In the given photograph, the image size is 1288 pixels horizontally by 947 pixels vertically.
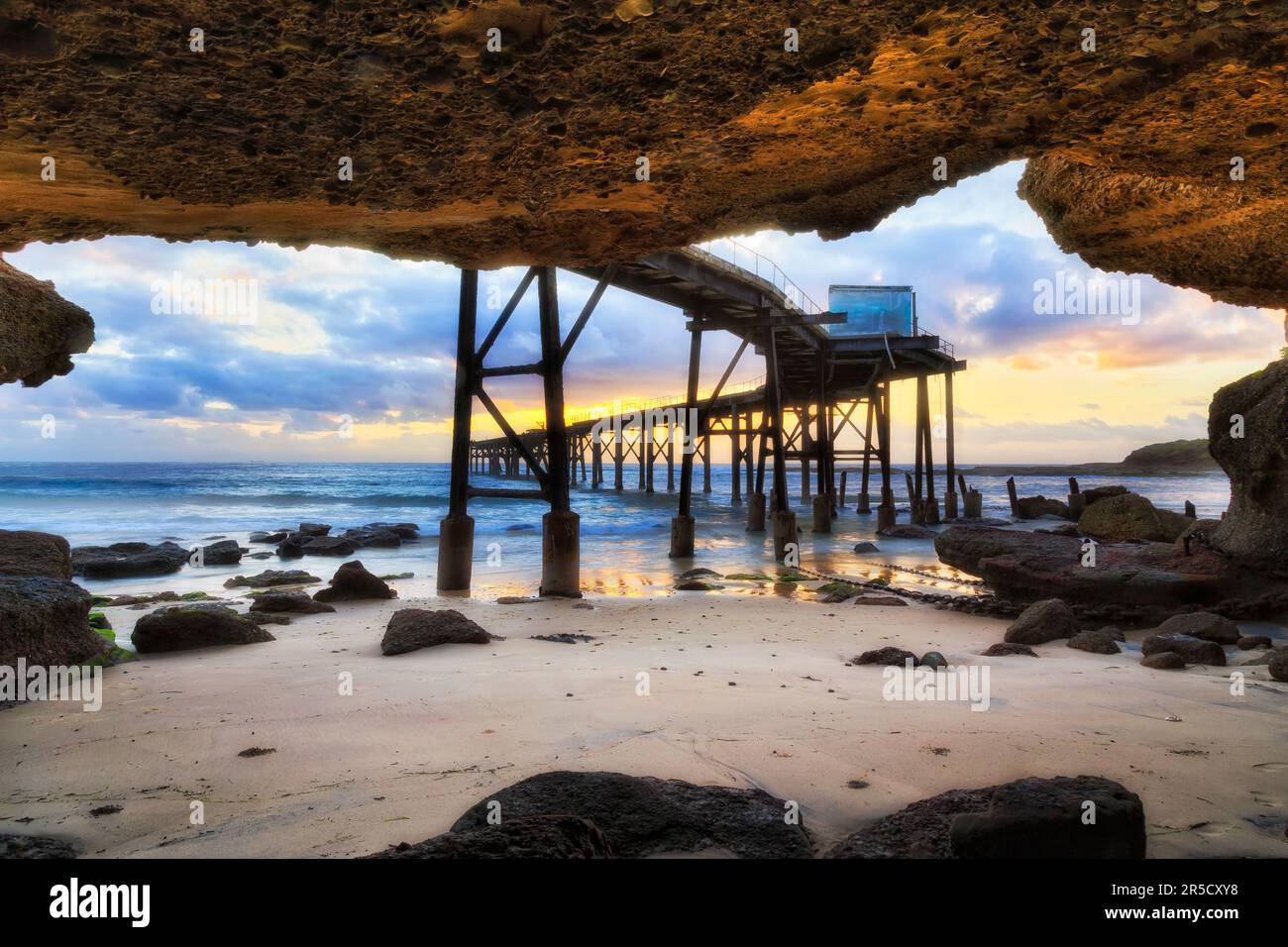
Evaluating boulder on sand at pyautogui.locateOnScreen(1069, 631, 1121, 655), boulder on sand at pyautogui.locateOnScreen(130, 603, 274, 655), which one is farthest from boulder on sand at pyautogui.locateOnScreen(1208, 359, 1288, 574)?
boulder on sand at pyautogui.locateOnScreen(130, 603, 274, 655)

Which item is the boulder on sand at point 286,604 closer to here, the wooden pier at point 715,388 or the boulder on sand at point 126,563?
the wooden pier at point 715,388

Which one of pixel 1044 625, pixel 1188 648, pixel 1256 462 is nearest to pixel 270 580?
pixel 1044 625

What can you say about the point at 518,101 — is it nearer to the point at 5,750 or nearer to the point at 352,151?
the point at 352,151

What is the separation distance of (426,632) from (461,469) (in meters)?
4.47

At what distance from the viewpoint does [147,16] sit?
162 centimetres

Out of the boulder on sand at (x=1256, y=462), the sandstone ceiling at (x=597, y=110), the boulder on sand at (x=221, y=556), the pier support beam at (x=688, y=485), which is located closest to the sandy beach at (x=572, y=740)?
the sandstone ceiling at (x=597, y=110)

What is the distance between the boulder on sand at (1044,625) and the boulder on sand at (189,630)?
19.3 ft

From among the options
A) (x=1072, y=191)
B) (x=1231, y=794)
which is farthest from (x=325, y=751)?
(x=1072, y=191)

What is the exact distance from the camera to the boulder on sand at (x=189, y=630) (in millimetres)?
5320

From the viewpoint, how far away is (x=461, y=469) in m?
9.58

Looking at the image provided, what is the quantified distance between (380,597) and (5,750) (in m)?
5.48

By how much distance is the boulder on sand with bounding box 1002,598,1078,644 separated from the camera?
18.4 feet

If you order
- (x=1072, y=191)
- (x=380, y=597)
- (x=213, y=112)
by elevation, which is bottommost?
(x=380, y=597)
